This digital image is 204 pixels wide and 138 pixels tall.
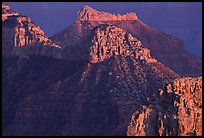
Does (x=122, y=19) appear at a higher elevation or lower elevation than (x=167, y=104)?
higher

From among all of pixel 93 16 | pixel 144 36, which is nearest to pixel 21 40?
pixel 93 16

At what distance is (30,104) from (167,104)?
44406mm

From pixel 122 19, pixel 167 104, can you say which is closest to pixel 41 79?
pixel 167 104

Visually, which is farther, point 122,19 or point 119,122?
point 122,19

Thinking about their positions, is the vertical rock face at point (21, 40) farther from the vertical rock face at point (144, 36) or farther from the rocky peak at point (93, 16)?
the rocky peak at point (93, 16)

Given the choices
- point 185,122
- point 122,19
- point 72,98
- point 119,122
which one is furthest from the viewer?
point 122,19

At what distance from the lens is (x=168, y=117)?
46875mm

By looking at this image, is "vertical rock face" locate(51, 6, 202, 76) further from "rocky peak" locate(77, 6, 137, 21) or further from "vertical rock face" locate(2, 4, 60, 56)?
"vertical rock face" locate(2, 4, 60, 56)

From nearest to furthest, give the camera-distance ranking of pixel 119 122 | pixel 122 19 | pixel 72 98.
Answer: pixel 119 122 → pixel 72 98 → pixel 122 19

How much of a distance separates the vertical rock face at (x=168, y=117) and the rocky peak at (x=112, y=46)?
44198 millimetres

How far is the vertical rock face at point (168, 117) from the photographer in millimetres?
46500

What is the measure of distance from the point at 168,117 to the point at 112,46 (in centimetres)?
4714

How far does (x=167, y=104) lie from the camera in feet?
157

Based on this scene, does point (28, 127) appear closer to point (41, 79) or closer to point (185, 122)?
point (41, 79)
